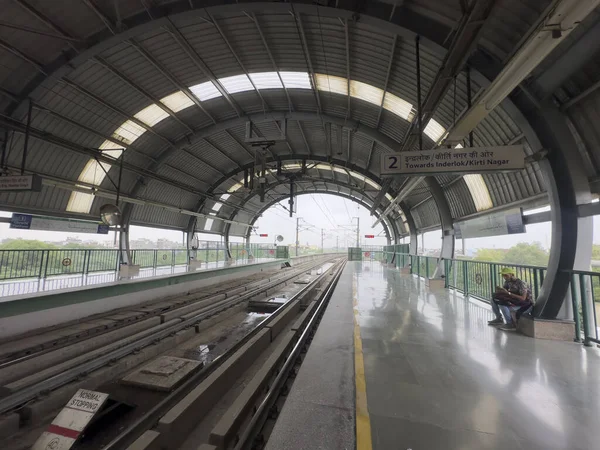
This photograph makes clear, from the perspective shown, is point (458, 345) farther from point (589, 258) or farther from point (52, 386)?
point (52, 386)

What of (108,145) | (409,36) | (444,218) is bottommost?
(444,218)

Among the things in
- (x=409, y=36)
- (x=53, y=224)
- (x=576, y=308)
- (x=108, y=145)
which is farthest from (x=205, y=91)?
(x=576, y=308)

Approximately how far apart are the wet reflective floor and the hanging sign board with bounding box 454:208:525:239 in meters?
4.83

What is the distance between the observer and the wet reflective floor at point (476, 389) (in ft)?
7.83

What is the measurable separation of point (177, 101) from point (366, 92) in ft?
28.1

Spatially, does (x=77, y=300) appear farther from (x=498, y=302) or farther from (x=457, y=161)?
(x=498, y=302)

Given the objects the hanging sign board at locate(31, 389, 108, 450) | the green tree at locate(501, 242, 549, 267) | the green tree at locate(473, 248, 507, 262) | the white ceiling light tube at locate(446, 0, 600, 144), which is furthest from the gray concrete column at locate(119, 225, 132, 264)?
the green tree at locate(501, 242, 549, 267)

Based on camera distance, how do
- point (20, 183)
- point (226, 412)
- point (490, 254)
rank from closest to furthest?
point (226, 412)
point (20, 183)
point (490, 254)

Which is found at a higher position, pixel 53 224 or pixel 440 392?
pixel 53 224

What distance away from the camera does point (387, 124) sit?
12367 millimetres

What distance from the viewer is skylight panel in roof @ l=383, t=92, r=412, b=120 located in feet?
33.6

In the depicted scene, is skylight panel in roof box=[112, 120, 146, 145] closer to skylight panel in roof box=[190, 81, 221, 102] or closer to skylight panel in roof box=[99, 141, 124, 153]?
skylight panel in roof box=[99, 141, 124, 153]

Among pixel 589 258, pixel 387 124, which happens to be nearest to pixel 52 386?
pixel 589 258

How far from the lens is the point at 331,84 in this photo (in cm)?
1098
